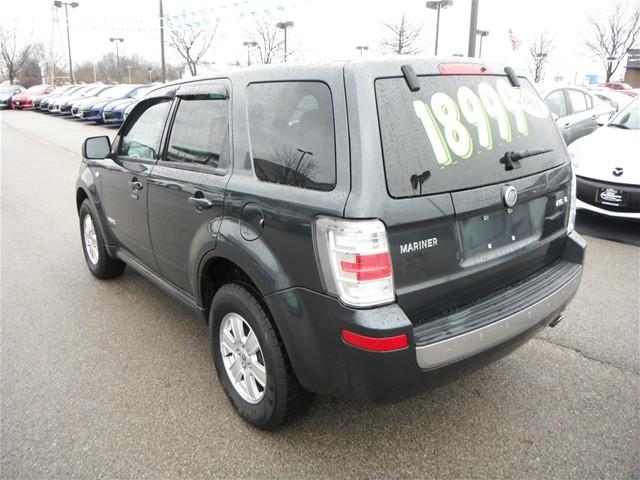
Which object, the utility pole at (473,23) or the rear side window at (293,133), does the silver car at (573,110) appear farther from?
the rear side window at (293,133)

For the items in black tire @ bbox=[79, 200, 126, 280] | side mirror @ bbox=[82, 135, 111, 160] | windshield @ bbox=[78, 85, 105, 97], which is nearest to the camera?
side mirror @ bbox=[82, 135, 111, 160]

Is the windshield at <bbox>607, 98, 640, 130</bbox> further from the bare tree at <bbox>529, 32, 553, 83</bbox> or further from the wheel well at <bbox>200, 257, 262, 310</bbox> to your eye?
the bare tree at <bbox>529, 32, 553, 83</bbox>

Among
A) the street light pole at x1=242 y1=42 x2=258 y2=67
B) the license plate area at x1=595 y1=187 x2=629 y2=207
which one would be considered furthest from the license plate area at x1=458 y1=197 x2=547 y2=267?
the street light pole at x1=242 y1=42 x2=258 y2=67

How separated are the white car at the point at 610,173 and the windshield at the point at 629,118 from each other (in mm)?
153

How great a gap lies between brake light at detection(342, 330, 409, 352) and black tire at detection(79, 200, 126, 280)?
10.4ft

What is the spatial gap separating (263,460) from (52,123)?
2479 cm

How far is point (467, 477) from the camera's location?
2324 millimetres

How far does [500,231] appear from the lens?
8.05ft

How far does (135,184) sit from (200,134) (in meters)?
0.88

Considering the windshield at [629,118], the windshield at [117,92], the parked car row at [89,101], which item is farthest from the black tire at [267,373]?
the windshield at [117,92]

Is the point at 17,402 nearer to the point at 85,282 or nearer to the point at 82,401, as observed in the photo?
the point at 82,401

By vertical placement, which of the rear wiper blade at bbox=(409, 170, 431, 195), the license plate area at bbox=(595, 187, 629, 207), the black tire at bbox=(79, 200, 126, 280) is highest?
the rear wiper blade at bbox=(409, 170, 431, 195)

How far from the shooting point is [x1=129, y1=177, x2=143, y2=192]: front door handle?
356 cm

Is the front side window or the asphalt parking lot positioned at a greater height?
the front side window
